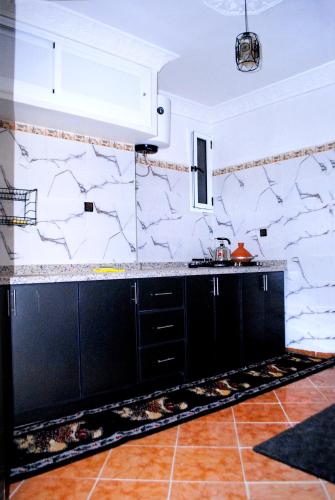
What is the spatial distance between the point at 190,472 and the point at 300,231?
2390mm

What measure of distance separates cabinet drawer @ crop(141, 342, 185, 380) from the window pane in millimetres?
1902

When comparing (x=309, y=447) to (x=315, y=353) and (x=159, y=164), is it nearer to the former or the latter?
(x=315, y=353)

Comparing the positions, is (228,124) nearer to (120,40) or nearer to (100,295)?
(120,40)

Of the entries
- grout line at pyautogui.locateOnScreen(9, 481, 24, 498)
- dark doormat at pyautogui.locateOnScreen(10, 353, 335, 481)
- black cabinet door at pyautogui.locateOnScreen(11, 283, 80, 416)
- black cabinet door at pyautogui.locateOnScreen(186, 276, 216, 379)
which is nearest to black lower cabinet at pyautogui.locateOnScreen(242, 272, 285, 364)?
dark doormat at pyautogui.locateOnScreen(10, 353, 335, 481)

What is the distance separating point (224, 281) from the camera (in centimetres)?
285

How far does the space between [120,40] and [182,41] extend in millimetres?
453

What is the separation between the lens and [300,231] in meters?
3.37

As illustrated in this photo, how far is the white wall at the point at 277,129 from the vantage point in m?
3.25

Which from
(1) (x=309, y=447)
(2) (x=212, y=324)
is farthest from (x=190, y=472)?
(2) (x=212, y=324)

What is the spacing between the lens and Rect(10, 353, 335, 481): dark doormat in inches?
65.8

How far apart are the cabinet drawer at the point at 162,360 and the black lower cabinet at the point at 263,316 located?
67 centimetres

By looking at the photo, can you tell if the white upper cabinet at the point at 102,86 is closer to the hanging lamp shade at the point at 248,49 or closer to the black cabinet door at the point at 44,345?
the hanging lamp shade at the point at 248,49

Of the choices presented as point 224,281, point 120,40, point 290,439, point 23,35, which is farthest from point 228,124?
point 290,439

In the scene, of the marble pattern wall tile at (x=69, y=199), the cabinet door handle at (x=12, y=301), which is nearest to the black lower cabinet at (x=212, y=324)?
the marble pattern wall tile at (x=69, y=199)
